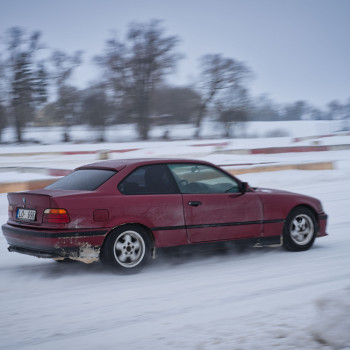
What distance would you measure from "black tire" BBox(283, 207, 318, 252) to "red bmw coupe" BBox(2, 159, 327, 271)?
1 centimetres

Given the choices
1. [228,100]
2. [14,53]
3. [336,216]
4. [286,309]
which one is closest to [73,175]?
[286,309]

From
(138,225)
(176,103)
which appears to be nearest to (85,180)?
(138,225)

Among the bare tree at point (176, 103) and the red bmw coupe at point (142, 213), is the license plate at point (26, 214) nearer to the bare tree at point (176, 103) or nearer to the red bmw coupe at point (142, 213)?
the red bmw coupe at point (142, 213)

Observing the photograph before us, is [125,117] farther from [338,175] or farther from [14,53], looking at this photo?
[338,175]

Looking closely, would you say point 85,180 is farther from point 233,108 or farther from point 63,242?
point 233,108

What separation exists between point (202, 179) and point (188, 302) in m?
2.03

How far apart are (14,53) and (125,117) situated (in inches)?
450

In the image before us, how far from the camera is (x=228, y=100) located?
56125mm

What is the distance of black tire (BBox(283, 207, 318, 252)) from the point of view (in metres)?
6.70

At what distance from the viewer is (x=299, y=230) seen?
6.82 metres

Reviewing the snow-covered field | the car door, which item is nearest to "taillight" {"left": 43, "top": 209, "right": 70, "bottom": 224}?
the snow-covered field

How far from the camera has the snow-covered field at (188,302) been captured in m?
3.62

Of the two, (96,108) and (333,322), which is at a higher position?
(96,108)

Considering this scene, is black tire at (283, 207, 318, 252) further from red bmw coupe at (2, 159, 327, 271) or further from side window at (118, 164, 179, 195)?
side window at (118, 164, 179, 195)
